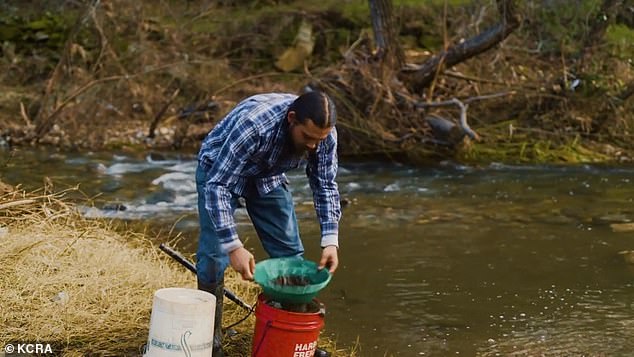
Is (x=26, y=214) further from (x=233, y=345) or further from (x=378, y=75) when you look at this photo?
(x=378, y=75)

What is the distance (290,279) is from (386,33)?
29.1ft

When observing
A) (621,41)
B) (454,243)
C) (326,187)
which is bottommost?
(454,243)

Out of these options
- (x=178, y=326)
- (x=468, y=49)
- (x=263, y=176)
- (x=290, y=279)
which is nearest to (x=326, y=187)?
(x=263, y=176)

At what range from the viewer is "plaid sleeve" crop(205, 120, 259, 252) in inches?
Result: 136

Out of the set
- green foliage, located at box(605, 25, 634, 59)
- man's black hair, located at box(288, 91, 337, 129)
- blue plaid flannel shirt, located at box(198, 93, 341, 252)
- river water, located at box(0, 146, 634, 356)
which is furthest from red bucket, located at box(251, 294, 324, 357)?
green foliage, located at box(605, 25, 634, 59)

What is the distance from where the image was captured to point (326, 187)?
151 inches

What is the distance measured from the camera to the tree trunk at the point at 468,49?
37.6ft

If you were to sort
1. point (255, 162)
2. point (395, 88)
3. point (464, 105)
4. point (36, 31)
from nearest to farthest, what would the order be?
point (255, 162) < point (464, 105) < point (395, 88) < point (36, 31)

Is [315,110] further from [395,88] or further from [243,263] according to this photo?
[395,88]

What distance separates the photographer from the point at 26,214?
5.38m

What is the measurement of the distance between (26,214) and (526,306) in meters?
3.08

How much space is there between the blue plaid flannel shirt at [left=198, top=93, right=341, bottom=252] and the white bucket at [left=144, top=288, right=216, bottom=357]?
0.27m

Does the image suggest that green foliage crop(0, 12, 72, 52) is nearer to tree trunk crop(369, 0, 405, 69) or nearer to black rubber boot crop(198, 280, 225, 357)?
tree trunk crop(369, 0, 405, 69)

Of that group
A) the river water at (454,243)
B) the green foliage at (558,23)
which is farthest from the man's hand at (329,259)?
the green foliage at (558,23)
